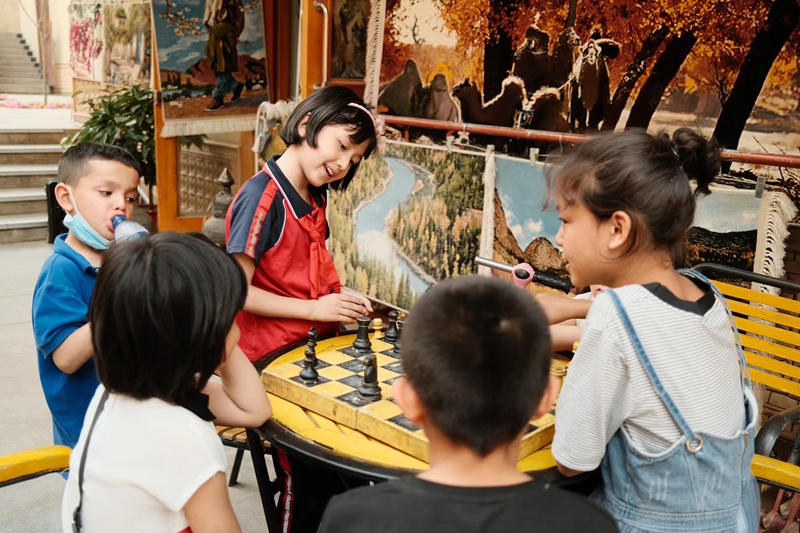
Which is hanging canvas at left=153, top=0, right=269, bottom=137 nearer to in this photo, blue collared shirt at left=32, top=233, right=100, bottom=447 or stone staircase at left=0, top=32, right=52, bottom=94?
blue collared shirt at left=32, top=233, right=100, bottom=447

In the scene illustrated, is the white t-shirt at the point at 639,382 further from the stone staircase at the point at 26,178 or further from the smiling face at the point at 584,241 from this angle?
the stone staircase at the point at 26,178

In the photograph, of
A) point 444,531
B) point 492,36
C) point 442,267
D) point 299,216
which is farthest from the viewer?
point 442,267

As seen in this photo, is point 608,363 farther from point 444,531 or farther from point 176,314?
point 176,314

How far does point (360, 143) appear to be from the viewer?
2.44 m

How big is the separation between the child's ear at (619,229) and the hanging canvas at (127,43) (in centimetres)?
733

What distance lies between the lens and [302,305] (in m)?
2.39

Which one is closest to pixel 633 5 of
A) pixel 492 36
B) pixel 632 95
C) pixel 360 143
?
pixel 632 95

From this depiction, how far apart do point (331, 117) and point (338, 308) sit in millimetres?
634

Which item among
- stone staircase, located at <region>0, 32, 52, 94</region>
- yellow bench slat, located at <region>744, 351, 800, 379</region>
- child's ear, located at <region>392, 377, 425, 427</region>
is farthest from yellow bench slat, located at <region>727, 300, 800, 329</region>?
stone staircase, located at <region>0, 32, 52, 94</region>

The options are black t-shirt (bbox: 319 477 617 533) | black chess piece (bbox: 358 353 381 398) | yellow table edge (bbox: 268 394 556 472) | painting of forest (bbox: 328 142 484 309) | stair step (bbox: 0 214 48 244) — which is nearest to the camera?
black t-shirt (bbox: 319 477 617 533)

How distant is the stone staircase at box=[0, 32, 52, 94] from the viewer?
18.1 metres

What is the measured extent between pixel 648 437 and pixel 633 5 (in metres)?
2.40

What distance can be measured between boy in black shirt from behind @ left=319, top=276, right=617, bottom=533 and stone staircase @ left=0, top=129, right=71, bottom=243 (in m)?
8.02

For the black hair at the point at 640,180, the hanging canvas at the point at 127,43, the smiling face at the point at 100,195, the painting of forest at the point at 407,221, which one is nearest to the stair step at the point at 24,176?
the hanging canvas at the point at 127,43
